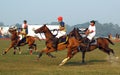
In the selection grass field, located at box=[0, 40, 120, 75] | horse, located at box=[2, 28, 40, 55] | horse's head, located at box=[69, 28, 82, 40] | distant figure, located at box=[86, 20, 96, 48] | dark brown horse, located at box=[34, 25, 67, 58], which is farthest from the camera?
horse, located at box=[2, 28, 40, 55]

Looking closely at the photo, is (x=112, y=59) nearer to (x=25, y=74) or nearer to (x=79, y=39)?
(x=79, y=39)

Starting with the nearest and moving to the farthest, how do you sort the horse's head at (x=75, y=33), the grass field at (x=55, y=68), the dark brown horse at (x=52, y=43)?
the grass field at (x=55, y=68) < the horse's head at (x=75, y=33) < the dark brown horse at (x=52, y=43)

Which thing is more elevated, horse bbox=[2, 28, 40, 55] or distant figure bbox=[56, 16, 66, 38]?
distant figure bbox=[56, 16, 66, 38]

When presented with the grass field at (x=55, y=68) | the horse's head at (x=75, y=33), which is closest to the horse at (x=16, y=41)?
the grass field at (x=55, y=68)

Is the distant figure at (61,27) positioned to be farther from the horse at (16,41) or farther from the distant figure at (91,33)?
the horse at (16,41)

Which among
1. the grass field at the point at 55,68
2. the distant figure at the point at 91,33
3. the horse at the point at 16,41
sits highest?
the distant figure at the point at 91,33

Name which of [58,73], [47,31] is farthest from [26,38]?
[58,73]

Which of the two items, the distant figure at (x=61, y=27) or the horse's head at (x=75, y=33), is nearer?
the horse's head at (x=75, y=33)

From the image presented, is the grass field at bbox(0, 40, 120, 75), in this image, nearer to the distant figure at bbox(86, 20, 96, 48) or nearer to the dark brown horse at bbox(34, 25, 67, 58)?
the dark brown horse at bbox(34, 25, 67, 58)

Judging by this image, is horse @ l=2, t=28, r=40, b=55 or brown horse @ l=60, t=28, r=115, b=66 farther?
horse @ l=2, t=28, r=40, b=55

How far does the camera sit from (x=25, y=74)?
16000 mm

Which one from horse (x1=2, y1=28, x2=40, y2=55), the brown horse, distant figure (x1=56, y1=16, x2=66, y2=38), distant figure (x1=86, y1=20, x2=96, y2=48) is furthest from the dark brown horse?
horse (x1=2, y1=28, x2=40, y2=55)

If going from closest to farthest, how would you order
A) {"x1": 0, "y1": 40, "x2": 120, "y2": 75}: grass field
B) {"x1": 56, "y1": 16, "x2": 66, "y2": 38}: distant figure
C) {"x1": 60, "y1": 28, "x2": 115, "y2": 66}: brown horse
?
{"x1": 0, "y1": 40, "x2": 120, "y2": 75}: grass field → {"x1": 60, "y1": 28, "x2": 115, "y2": 66}: brown horse → {"x1": 56, "y1": 16, "x2": 66, "y2": 38}: distant figure

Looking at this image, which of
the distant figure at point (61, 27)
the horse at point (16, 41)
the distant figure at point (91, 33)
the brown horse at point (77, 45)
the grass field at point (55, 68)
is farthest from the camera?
the horse at point (16, 41)
